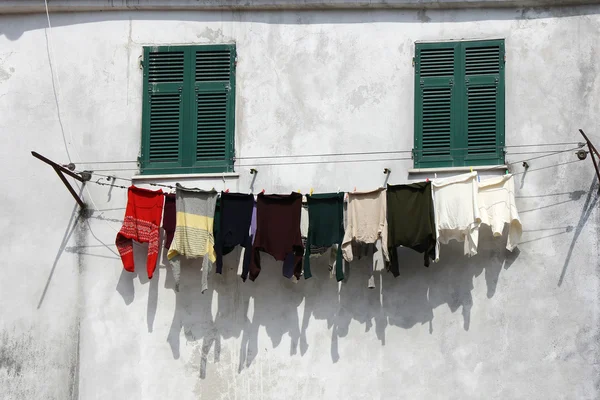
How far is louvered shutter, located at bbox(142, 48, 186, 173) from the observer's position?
15.5 meters

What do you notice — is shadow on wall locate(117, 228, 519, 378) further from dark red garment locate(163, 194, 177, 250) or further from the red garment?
dark red garment locate(163, 194, 177, 250)

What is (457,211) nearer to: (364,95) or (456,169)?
(456,169)

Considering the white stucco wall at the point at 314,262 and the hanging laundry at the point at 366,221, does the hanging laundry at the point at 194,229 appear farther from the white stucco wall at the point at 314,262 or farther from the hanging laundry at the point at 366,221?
the hanging laundry at the point at 366,221

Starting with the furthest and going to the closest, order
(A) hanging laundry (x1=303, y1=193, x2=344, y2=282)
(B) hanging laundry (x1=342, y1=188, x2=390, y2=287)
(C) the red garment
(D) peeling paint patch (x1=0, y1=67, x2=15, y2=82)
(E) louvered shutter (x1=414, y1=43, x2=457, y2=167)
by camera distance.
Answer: (D) peeling paint patch (x1=0, y1=67, x2=15, y2=82) < (E) louvered shutter (x1=414, y1=43, x2=457, y2=167) < (C) the red garment < (A) hanging laundry (x1=303, y1=193, x2=344, y2=282) < (B) hanging laundry (x1=342, y1=188, x2=390, y2=287)

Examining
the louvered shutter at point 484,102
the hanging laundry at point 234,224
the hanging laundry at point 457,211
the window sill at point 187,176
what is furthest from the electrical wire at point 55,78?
the louvered shutter at point 484,102

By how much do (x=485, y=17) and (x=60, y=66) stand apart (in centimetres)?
522

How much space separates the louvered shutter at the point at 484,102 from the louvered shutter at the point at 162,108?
3.44m

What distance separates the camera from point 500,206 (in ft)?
47.8

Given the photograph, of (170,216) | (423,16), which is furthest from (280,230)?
(423,16)

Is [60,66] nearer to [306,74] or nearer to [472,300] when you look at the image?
[306,74]

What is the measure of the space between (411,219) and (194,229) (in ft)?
8.21

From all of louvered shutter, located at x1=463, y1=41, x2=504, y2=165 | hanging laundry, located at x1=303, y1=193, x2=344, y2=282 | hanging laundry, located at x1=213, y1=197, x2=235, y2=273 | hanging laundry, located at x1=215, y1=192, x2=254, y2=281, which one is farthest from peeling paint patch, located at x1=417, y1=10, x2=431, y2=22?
hanging laundry, located at x1=213, y1=197, x2=235, y2=273

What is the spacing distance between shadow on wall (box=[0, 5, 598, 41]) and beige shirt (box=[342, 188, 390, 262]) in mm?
2273

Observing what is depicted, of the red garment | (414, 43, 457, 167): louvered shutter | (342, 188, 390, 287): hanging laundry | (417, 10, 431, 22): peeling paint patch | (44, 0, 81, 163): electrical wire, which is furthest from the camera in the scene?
(44, 0, 81, 163): electrical wire
